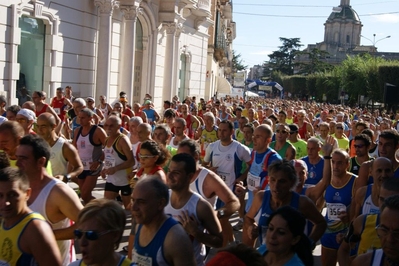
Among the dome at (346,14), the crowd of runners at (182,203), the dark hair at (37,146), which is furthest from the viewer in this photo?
the dome at (346,14)

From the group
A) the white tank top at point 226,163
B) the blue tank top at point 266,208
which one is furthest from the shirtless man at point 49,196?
the white tank top at point 226,163

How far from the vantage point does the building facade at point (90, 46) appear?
48.7 ft

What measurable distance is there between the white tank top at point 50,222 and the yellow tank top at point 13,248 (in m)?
0.70

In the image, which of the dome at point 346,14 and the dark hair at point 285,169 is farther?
the dome at point 346,14

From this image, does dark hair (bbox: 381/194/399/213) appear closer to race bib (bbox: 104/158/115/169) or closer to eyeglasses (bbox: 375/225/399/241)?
eyeglasses (bbox: 375/225/399/241)

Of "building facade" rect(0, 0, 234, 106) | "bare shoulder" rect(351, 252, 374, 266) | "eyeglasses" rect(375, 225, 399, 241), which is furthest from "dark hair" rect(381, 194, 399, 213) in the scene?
"building facade" rect(0, 0, 234, 106)

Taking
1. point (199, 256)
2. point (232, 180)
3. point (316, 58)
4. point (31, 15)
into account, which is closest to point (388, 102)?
point (232, 180)

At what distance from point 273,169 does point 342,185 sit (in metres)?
1.68

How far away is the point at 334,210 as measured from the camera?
19.5 ft

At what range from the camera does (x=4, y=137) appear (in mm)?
5066

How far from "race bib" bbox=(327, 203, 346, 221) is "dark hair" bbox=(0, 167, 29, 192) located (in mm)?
3490

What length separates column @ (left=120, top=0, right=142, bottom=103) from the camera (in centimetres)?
2019

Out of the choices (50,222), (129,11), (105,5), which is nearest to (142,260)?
(50,222)

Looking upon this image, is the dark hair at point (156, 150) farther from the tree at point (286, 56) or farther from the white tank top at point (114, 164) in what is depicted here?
the tree at point (286, 56)
